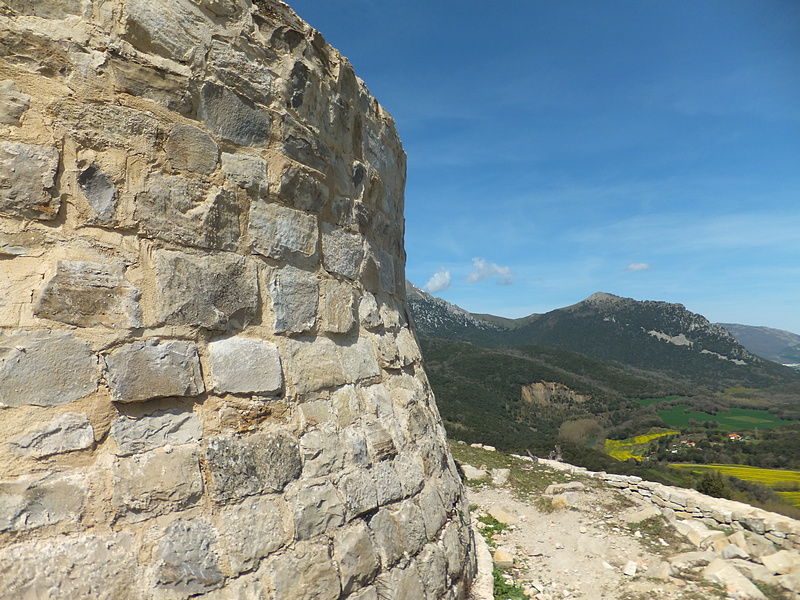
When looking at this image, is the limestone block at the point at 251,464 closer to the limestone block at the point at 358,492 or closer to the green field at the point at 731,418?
the limestone block at the point at 358,492

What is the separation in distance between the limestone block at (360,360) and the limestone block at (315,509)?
0.64 m

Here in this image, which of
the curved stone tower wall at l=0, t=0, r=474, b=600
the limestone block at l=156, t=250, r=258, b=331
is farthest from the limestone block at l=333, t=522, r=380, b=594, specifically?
the limestone block at l=156, t=250, r=258, b=331

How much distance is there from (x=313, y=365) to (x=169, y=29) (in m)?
1.74

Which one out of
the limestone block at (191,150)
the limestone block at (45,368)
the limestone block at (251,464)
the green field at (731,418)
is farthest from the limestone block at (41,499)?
the green field at (731,418)

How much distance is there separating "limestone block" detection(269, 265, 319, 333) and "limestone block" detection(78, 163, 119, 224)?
776mm

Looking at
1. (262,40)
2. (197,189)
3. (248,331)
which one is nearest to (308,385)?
(248,331)

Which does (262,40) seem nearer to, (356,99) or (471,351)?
(356,99)

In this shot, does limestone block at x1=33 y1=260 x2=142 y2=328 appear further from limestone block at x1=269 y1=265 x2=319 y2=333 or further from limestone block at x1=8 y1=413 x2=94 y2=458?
limestone block at x1=269 y1=265 x2=319 y2=333

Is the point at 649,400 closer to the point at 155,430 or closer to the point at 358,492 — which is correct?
the point at 358,492

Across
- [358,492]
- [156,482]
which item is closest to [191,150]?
[156,482]

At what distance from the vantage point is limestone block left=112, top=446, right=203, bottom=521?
1661 millimetres

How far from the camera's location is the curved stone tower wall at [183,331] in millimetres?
1593

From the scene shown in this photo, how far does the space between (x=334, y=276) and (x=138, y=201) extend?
116 centimetres

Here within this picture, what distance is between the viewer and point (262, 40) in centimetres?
238
